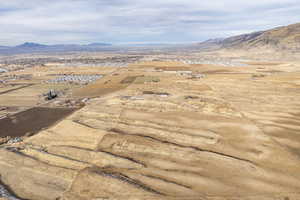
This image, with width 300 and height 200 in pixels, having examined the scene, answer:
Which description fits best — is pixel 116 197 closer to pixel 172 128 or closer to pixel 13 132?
pixel 172 128

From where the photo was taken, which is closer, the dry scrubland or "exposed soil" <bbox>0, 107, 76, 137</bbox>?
the dry scrubland

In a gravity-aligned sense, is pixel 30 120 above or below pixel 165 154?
below

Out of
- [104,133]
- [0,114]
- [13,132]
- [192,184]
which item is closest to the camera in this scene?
[192,184]

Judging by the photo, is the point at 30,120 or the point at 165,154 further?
the point at 30,120

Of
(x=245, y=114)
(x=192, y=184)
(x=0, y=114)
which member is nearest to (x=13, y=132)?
(x=0, y=114)
